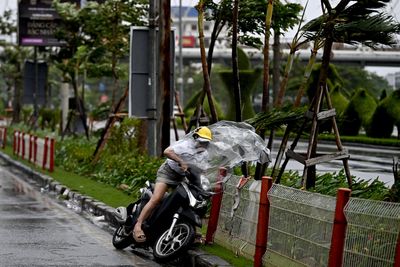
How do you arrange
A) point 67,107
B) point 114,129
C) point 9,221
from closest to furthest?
1. point 9,221
2. point 114,129
3. point 67,107

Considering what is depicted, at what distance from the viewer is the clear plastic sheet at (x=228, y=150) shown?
10.5m

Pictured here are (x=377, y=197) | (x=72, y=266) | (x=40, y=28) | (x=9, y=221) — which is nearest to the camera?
(x=72, y=266)

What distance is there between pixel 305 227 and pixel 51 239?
15.3 ft

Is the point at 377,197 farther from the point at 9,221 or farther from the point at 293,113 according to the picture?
the point at 9,221

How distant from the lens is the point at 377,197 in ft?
36.3

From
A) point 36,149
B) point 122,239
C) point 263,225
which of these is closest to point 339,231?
point 263,225

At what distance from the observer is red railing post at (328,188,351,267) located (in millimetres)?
7746

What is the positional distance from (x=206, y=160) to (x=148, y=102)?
25.0ft

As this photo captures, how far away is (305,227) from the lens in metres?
8.59

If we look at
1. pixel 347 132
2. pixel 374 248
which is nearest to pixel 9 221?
pixel 374 248

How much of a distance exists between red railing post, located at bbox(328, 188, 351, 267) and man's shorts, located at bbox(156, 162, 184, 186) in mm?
3266

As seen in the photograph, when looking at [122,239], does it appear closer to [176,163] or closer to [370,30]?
[176,163]

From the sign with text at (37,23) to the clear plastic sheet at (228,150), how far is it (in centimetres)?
2084

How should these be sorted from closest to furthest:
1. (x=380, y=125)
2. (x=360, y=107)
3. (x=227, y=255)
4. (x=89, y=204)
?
(x=227, y=255) < (x=89, y=204) < (x=380, y=125) < (x=360, y=107)
